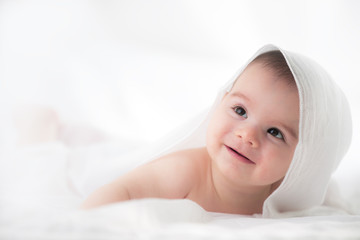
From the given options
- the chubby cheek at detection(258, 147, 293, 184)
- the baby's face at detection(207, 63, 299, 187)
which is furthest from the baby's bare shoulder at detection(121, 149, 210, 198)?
the chubby cheek at detection(258, 147, 293, 184)

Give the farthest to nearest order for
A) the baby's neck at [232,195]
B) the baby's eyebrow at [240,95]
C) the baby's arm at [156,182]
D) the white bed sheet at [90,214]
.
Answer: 1. the baby's neck at [232,195]
2. the baby's eyebrow at [240,95]
3. the baby's arm at [156,182]
4. the white bed sheet at [90,214]

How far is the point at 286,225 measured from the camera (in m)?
0.72

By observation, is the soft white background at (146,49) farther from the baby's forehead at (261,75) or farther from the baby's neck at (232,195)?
the baby's neck at (232,195)

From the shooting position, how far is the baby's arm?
0.88 metres

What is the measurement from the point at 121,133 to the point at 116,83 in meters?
0.22

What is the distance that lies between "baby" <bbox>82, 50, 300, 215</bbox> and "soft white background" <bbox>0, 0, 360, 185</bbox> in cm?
24

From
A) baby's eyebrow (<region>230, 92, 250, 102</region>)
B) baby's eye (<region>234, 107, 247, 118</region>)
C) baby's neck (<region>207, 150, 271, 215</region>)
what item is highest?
baby's eyebrow (<region>230, 92, 250, 102</region>)

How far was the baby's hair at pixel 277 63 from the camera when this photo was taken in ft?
3.12

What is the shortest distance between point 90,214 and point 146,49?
0.94m

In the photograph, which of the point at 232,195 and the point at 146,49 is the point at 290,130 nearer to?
the point at 232,195

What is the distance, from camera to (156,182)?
3.26 feet

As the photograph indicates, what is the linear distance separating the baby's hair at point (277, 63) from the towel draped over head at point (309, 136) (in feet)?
0.05

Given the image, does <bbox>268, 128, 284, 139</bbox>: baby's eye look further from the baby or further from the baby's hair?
the baby's hair

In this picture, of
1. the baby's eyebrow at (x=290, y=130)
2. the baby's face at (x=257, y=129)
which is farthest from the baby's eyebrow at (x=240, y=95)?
the baby's eyebrow at (x=290, y=130)
